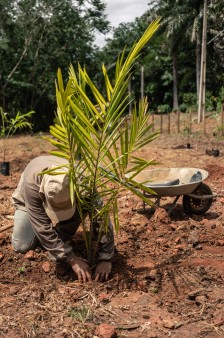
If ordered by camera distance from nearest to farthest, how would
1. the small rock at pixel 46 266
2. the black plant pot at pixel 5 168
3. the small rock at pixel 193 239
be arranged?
the small rock at pixel 46 266 < the small rock at pixel 193 239 < the black plant pot at pixel 5 168

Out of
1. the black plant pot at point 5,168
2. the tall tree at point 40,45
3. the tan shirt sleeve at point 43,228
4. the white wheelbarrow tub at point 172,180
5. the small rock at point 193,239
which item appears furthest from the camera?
the tall tree at point 40,45

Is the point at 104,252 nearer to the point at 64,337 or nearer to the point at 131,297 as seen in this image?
the point at 131,297

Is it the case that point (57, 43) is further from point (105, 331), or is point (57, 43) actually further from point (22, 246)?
point (105, 331)

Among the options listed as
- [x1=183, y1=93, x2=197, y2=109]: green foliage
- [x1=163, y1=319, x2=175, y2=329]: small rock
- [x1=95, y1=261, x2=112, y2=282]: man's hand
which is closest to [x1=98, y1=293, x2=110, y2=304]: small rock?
[x1=95, y1=261, x2=112, y2=282]: man's hand

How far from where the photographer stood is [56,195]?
3.05 m

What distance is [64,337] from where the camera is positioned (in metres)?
2.78

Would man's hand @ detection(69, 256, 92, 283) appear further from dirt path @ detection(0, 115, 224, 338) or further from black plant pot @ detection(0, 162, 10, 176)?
black plant pot @ detection(0, 162, 10, 176)

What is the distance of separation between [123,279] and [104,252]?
0.90 feet

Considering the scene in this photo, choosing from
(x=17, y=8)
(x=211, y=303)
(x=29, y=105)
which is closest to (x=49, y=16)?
(x=17, y=8)

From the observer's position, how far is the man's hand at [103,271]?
11.3 ft

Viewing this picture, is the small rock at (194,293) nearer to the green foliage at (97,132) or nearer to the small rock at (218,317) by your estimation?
the small rock at (218,317)

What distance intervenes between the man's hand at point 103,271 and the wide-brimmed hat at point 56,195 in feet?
1.79

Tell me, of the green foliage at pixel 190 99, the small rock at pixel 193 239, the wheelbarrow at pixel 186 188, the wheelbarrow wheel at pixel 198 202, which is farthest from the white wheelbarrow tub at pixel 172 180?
the green foliage at pixel 190 99

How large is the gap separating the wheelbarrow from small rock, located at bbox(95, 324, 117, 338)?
2.15 metres
